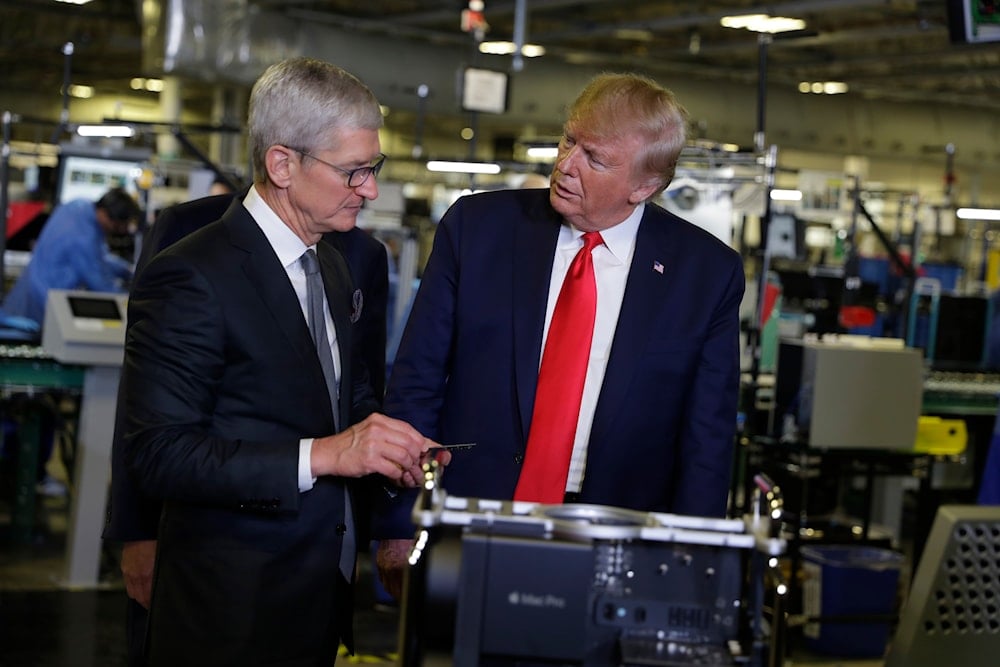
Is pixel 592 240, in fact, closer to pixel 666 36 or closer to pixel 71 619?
pixel 71 619

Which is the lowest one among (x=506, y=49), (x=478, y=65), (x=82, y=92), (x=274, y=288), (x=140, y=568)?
(x=140, y=568)

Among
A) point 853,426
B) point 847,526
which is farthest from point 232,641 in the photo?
point 847,526

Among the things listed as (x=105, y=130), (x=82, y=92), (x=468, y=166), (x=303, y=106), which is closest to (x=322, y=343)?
(x=303, y=106)

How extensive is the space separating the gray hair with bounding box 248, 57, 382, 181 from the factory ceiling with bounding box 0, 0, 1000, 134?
9768 millimetres

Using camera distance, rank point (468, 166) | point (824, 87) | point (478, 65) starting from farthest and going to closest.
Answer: point (824, 87) < point (478, 65) < point (468, 166)

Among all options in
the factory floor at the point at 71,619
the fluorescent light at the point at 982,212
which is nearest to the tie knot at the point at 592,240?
the factory floor at the point at 71,619

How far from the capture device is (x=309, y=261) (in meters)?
2.00

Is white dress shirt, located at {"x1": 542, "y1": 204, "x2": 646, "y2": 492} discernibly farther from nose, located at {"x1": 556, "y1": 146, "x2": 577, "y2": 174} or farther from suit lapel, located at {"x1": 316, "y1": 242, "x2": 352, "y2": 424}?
suit lapel, located at {"x1": 316, "y1": 242, "x2": 352, "y2": 424}

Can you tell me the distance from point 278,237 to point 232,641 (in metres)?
0.58

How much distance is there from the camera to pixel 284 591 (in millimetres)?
1885

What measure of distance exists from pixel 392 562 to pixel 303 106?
745mm

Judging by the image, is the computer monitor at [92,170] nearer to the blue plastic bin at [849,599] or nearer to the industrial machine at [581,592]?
the blue plastic bin at [849,599]

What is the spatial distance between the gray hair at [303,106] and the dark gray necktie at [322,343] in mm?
176

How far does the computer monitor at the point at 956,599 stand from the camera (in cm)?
138
